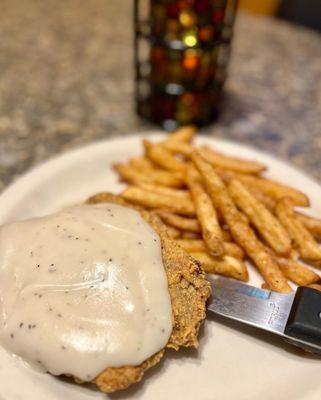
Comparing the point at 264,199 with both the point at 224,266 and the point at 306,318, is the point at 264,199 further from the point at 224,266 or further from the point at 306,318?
the point at 306,318

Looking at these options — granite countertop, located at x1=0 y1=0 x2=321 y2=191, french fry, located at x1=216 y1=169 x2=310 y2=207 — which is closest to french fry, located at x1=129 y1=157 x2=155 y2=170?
french fry, located at x1=216 y1=169 x2=310 y2=207

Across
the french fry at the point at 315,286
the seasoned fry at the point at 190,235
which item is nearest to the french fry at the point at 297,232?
the french fry at the point at 315,286

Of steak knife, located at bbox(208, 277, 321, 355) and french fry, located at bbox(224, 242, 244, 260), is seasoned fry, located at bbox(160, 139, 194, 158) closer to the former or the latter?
french fry, located at bbox(224, 242, 244, 260)

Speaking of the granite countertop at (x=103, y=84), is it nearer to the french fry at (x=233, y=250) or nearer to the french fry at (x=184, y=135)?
the french fry at (x=184, y=135)

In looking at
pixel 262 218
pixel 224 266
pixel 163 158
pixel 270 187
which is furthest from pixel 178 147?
pixel 224 266

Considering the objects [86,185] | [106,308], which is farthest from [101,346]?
[86,185]

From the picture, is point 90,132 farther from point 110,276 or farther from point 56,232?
point 110,276
